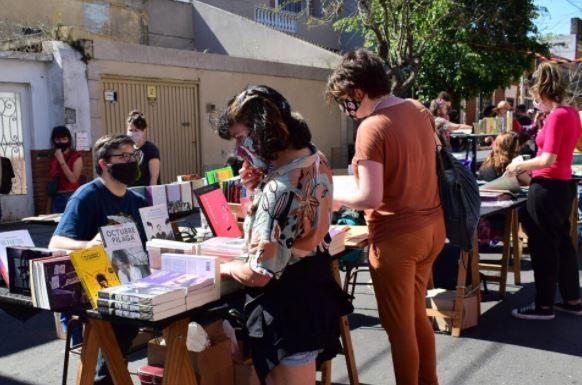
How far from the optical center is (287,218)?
2.32 meters

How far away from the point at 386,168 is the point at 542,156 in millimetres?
1952

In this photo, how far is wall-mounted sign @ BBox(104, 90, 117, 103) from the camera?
10625 millimetres

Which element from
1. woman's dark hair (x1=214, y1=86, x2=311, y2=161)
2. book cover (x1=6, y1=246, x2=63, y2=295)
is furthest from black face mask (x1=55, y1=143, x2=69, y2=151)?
woman's dark hair (x1=214, y1=86, x2=311, y2=161)

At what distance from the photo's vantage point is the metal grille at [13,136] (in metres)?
9.44

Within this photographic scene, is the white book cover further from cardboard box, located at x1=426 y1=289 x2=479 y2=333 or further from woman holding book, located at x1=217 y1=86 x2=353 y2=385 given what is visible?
cardboard box, located at x1=426 y1=289 x2=479 y2=333

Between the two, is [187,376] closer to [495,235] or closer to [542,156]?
[542,156]

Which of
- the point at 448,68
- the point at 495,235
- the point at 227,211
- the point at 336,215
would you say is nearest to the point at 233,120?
the point at 227,211

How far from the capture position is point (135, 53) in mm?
11055

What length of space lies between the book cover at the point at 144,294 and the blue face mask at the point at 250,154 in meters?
0.59

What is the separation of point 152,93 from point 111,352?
922 cm

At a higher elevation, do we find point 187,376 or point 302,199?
point 302,199

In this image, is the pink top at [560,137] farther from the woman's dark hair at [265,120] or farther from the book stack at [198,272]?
the book stack at [198,272]

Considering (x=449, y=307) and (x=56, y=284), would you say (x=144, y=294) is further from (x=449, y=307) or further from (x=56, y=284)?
(x=449, y=307)

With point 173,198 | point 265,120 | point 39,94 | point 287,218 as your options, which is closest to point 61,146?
point 173,198
